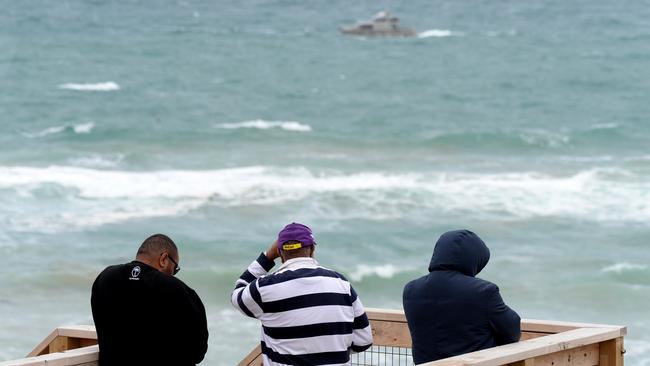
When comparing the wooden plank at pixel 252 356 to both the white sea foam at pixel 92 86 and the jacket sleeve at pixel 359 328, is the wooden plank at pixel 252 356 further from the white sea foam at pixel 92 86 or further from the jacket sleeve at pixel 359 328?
the white sea foam at pixel 92 86

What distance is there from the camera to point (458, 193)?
2575cm

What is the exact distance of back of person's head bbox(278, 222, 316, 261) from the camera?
4547 millimetres

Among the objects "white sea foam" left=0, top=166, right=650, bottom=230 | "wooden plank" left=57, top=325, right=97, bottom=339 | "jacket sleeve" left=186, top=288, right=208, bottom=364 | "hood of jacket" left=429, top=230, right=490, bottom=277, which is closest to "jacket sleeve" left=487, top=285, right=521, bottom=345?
"hood of jacket" left=429, top=230, right=490, bottom=277

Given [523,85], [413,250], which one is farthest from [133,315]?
[523,85]

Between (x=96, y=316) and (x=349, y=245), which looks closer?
(x=96, y=316)

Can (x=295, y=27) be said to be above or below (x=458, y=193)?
above

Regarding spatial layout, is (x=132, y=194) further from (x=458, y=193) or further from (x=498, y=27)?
(x=498, y=27)

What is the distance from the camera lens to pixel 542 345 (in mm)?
4484

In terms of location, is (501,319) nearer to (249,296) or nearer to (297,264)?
(297,264)

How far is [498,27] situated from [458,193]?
136 ft

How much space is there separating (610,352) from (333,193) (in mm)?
20804

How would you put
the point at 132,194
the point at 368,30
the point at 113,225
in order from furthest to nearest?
the point at 368,30 < the point at 132,194 < the point at 113,225

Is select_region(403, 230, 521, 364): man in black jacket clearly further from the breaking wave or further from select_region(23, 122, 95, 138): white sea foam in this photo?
the breaking wave

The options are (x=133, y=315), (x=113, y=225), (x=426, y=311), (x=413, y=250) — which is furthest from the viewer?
(x=113, y=225)
